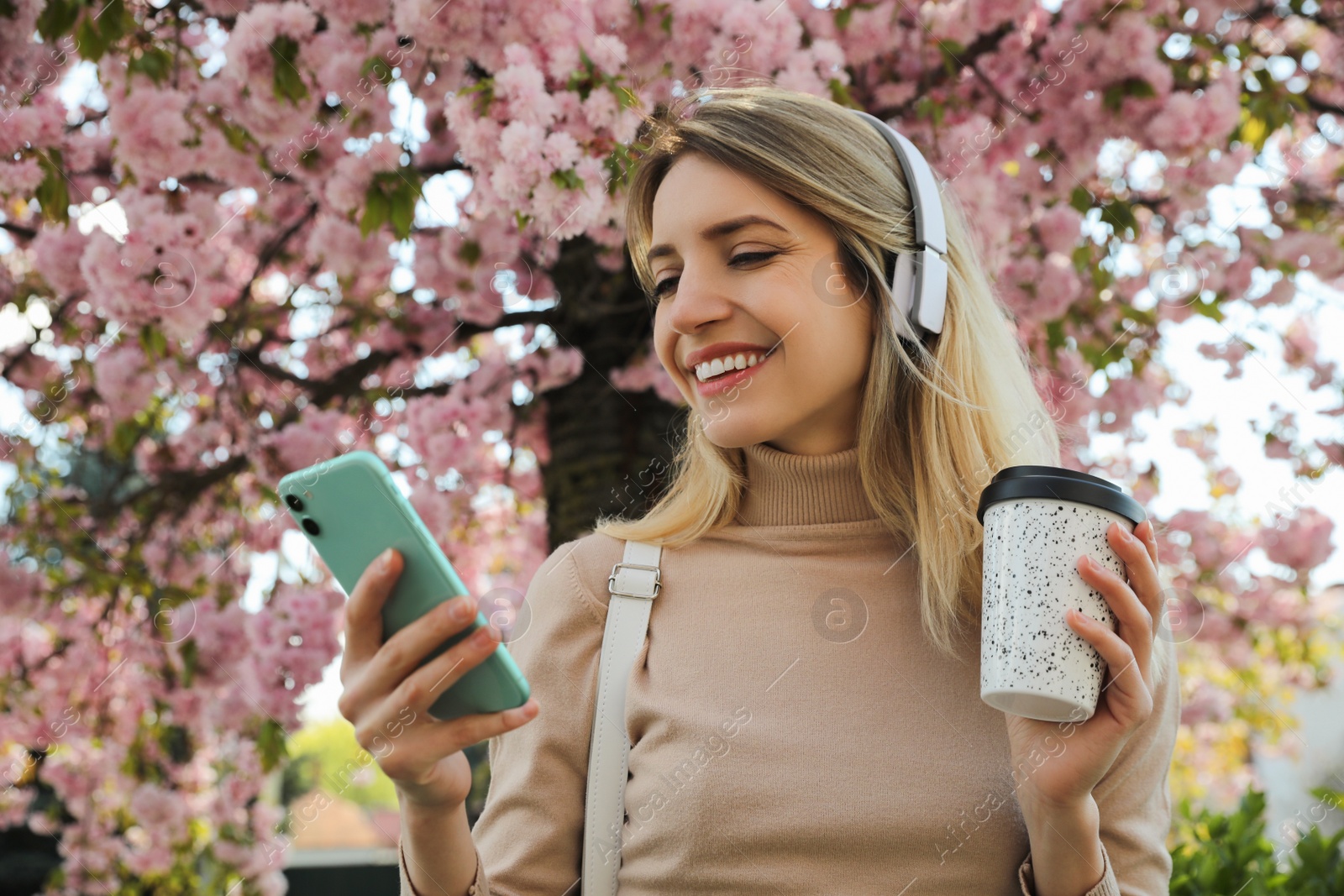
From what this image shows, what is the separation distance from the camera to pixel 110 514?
13.2ft

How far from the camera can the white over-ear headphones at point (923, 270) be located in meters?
1.50

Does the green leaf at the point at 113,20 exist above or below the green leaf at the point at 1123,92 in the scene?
above

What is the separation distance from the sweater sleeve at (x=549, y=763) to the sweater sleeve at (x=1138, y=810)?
704 mm

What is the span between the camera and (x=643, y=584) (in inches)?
58.7

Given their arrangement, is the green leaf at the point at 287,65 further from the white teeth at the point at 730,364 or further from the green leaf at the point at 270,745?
the green leaf at the point at 270,745

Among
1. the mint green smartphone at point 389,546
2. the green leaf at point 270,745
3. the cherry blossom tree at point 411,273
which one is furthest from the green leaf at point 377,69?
the green leaf at point 270,745

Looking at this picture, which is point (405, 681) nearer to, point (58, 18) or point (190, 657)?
point (58, 18)

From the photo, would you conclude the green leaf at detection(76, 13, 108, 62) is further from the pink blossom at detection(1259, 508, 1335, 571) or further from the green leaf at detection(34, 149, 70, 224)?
the pink blossom at detection(1259, 508, 1335, 571)

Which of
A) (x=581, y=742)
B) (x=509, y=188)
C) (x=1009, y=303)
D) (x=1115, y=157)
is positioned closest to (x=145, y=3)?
(x=509, y=188)

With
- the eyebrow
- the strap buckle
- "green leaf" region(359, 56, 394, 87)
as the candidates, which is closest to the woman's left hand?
the strap buckle

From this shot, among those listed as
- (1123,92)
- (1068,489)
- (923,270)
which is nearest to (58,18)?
(923,270)

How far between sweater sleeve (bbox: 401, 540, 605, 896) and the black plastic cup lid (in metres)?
0.64

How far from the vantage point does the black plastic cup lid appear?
3.50 feet

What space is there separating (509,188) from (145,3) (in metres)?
1.38
